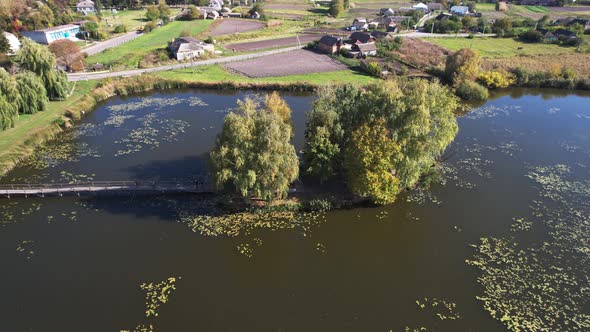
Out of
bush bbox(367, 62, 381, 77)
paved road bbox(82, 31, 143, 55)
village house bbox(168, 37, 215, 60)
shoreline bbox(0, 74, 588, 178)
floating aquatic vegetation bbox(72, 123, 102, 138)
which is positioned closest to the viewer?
shoreline bbox(0, 74, 588, 178)

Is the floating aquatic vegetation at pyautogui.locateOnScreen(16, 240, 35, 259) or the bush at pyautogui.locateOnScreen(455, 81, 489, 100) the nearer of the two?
the floating aquatic vegetation at pyautogui.locateOnScreen(16, 240, 35, 259)

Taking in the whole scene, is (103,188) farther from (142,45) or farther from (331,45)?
(331,45)

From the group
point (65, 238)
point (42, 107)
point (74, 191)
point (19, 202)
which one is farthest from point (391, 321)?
point (42, 107)

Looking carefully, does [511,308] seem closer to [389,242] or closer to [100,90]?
[389,242]

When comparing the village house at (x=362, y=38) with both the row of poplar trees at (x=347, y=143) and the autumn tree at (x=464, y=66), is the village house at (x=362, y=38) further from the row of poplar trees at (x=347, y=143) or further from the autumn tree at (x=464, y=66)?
the row of poplar trees at (x=347, y=143)

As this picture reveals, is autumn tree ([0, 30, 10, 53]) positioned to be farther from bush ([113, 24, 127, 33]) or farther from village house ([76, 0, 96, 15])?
village house ([76, 0, 96, 15])

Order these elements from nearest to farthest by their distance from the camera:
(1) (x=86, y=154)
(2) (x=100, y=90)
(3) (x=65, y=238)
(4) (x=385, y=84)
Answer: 1. (3) (x=65, y=238)
2. (4) (x=385, y=84)
3. (1) (x=86, y=154)
4. (2) (x=100, y=90)

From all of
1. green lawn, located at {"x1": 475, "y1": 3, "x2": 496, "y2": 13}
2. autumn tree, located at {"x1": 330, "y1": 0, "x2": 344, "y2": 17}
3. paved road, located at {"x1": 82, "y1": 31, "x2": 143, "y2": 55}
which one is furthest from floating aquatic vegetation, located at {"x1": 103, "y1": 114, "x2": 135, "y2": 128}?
green lawn, located at {"x1": 475, "y1": 3, "x2": 496, "y2": 13}

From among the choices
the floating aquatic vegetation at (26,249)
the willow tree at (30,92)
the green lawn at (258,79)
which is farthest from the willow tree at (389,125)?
the willow tree at (30,92)

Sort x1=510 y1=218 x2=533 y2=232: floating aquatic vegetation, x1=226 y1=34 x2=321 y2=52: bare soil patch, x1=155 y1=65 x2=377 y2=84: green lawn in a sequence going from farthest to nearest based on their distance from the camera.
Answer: x1=226 y1=34 x2=321 y2=52: bare soil patch → x1=155 y1=65 x2=377 y2=84: green lawn → x1=510 y1=218 x2=533 y2=232: floating aquatic vegetation
